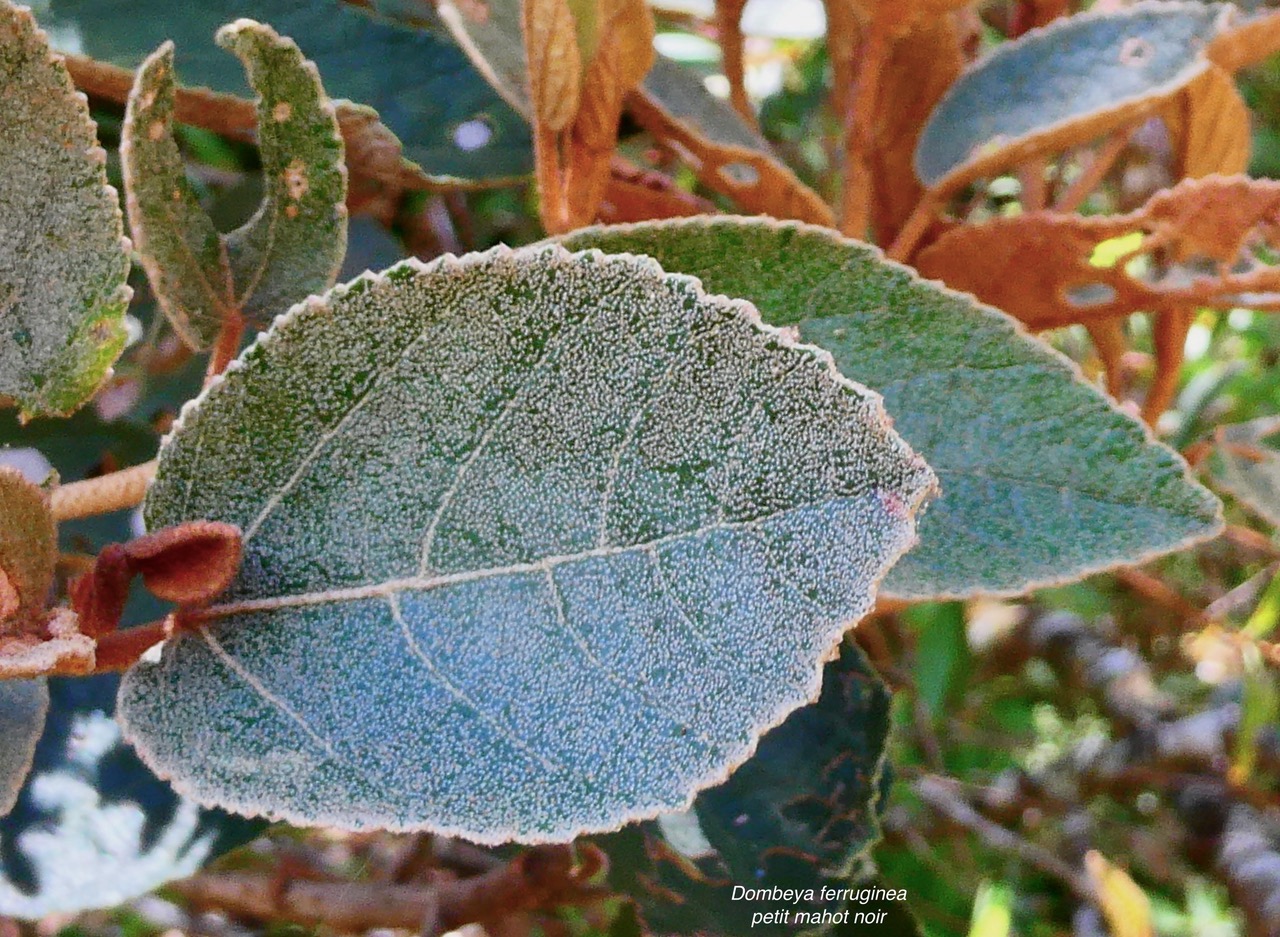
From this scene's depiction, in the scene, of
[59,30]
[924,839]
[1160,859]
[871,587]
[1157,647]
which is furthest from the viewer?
[1157,647]

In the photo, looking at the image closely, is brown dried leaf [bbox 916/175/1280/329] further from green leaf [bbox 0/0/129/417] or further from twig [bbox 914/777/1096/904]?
twig [bbox 914/777/1096/904]

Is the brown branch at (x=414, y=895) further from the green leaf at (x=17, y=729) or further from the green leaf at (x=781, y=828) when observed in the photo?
the green leaf at (x=17, y=729)

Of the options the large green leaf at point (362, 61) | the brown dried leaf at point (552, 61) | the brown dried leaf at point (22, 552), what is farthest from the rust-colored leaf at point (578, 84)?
the brown dried leaf at point (22, 552)

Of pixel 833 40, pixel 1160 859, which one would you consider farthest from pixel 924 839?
pixel 833 40

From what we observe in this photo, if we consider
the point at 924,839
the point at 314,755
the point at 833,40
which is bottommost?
the point at 924,839

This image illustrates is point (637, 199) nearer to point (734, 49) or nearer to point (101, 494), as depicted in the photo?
point (734, 49)

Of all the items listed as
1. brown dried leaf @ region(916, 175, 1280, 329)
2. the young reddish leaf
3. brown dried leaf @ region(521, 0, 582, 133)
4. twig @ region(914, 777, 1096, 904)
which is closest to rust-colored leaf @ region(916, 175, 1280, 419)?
brown dried leaf @ region(916, 175, 1280, 329)

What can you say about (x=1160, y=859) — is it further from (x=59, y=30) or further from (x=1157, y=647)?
(x=59, y=30)

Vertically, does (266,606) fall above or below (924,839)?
above
